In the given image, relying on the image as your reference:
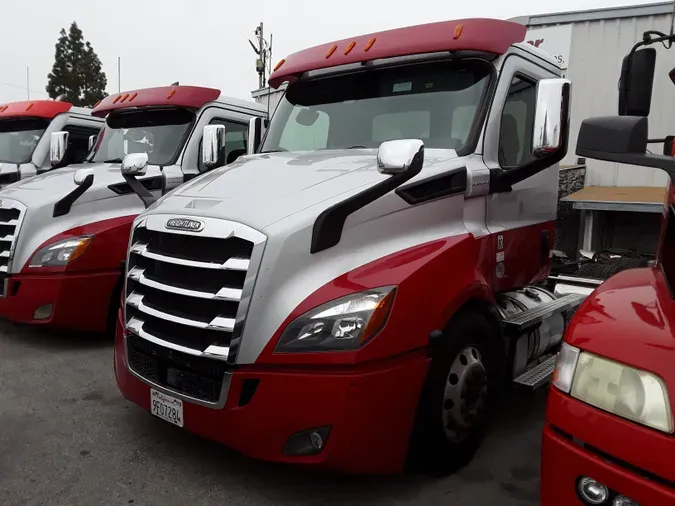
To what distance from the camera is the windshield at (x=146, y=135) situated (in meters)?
6.43

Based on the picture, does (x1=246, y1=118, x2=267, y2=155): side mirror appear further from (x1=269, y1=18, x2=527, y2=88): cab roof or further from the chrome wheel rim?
the chrome wheel rim

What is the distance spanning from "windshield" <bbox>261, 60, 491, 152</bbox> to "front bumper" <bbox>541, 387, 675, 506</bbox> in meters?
2.07

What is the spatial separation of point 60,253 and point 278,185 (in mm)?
2974

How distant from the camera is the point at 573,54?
33.3 ft

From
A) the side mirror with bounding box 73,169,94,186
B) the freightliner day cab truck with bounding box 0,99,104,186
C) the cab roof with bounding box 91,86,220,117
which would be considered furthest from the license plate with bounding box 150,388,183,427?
the freightliner day cab truck with bounding box 0,99,104,186

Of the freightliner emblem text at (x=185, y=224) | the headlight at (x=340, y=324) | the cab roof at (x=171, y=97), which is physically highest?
the cab roof at (x=171, y=97)

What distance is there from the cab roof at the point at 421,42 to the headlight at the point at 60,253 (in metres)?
2.60

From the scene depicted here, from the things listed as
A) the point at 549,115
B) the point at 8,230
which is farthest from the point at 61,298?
the point at 549,115

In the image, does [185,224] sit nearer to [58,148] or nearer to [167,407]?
[167,407]

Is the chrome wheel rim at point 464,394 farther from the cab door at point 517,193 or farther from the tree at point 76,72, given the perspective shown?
the tree at point 76,72

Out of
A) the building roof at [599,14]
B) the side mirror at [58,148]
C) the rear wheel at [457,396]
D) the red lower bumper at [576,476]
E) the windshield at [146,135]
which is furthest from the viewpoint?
the building roof at [599,14]

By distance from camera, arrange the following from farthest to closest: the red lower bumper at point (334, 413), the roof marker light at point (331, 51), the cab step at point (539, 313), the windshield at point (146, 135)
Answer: the windshield at point (146, 135)
the roof marker light at point (331, 51)
the cab step at point (539, 313)
the red lower bumper at point (334, 413)

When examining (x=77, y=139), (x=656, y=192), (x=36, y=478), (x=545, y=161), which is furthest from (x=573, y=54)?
(x=36, y=478)

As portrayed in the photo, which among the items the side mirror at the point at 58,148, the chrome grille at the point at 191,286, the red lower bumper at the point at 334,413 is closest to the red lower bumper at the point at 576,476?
the red lower bumper at the point at 334,413
